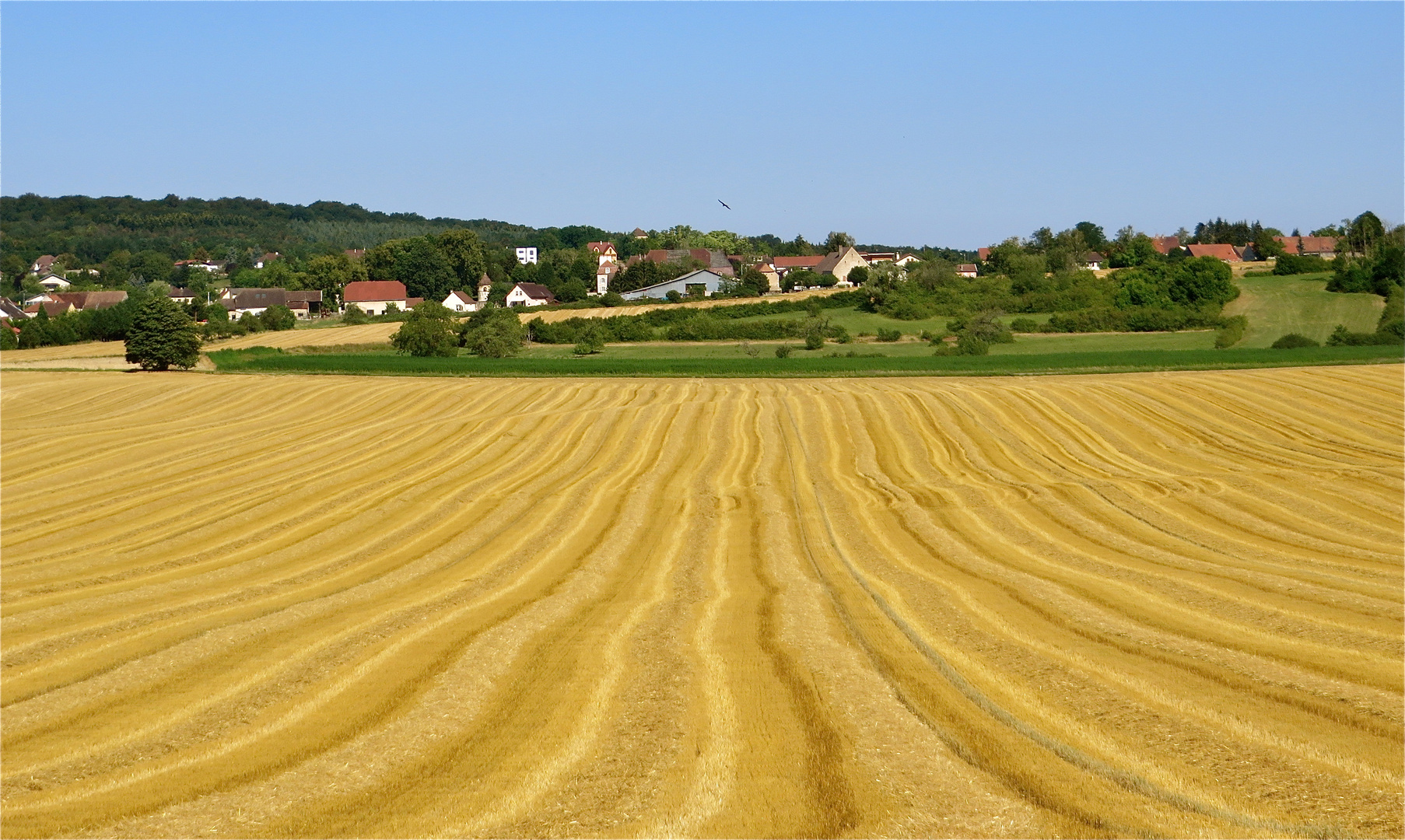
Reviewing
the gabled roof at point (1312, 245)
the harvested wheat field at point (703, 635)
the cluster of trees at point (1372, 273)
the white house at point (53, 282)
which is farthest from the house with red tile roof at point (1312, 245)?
the white house at point (53, 282)

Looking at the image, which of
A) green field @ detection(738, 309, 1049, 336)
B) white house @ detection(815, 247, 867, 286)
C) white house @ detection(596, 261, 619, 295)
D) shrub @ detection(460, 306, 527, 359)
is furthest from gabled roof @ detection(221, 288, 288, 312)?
green field @ detection(738, 309, 1049, 336)

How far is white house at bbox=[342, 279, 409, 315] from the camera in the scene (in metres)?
139

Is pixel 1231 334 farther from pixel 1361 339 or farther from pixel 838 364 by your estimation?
pixel 838 364

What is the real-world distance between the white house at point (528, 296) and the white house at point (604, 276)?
8196 millimetres

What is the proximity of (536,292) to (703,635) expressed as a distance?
Result: 128071mm

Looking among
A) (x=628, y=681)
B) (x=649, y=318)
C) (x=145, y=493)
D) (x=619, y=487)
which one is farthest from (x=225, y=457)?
(x=649, y=318)

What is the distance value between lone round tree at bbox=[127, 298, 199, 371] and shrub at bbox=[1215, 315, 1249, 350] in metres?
68.1

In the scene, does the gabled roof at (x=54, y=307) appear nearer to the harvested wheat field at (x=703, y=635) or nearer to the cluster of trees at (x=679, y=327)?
the cluster of trees at (x=679, y=327)

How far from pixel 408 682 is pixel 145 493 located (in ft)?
65.9

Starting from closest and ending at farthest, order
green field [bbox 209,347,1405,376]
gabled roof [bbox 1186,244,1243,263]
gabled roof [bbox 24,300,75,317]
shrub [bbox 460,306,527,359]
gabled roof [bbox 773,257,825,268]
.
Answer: green field [bbox 209,347,1405,376]
shrub [bbox 460,306,527,359]
gabled roof [bbox 24,300,75,317]
gabled roof [bbox 1186,244,1243,263]
gabled roof [bbox 773,257,825,268]

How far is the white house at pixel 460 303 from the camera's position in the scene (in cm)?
13888

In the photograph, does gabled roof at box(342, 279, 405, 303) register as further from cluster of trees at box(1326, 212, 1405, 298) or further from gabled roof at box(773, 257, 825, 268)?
cluster of trees at box(1326, 212, 1405, 298)

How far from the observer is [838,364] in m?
67.6

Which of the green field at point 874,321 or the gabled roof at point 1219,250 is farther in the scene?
the gabled roof at point 1219,250
